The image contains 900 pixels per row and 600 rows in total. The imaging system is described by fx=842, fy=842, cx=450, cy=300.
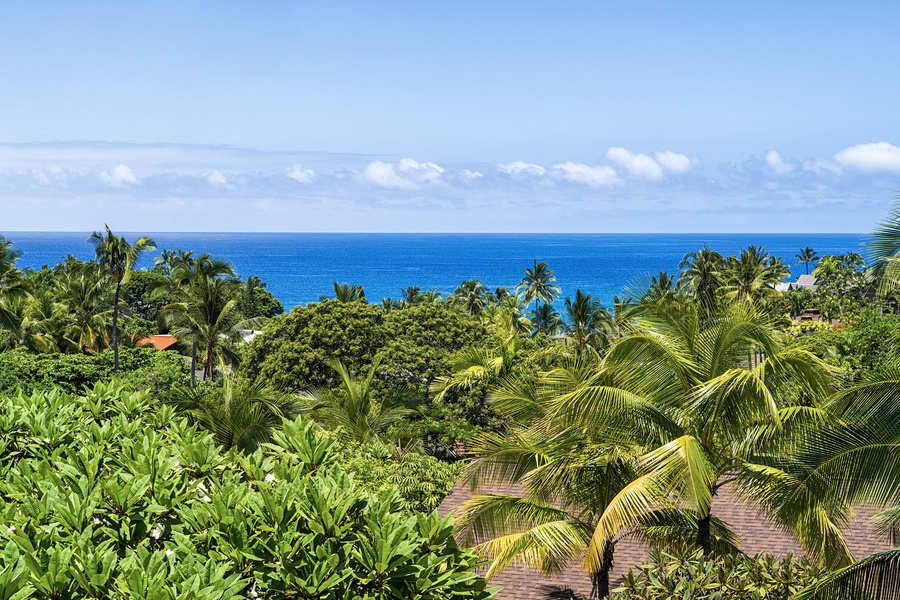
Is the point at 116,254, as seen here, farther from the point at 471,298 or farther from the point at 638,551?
the point at 471,298

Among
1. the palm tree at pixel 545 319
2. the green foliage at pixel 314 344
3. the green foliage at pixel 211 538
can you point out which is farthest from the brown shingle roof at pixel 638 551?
the palm tree at pixel 545 319

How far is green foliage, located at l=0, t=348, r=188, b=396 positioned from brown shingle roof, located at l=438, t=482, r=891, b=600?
21839 millimetres

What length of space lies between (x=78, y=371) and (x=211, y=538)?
3385cm

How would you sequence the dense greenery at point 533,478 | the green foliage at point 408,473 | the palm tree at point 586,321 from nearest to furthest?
the dense greenery at point 533,478
the green foliage at point 408,473
the palm tree at point 586,321

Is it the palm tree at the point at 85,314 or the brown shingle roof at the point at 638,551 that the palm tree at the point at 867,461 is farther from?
the palm tree at the point at 85,314

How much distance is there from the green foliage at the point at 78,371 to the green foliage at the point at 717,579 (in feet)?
89.3

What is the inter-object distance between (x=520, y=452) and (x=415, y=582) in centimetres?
670

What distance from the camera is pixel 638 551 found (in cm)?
1662

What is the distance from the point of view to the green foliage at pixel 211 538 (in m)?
6.16

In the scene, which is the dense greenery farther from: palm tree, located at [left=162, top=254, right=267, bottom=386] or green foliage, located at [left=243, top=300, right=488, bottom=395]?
palm tree, located at [left=162, top=254, right=267, bottom=386]

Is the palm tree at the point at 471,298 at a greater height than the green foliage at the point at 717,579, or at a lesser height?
lesser

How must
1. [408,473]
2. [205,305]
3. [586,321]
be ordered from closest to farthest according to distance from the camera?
[408,473]
[205,305]
[586,321]

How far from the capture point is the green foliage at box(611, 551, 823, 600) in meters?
9.39

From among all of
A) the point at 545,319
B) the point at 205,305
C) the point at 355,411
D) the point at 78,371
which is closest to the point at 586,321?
the point at 205,305
